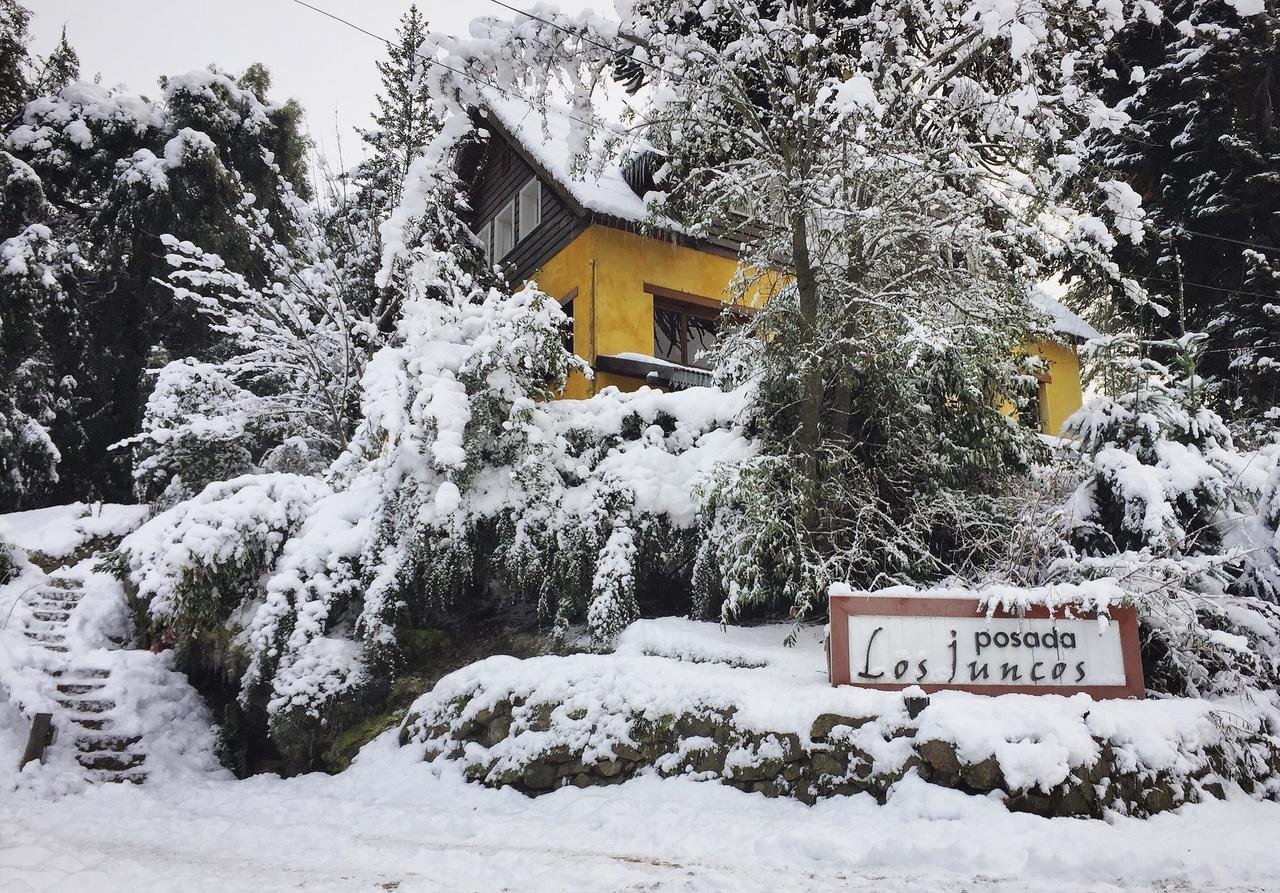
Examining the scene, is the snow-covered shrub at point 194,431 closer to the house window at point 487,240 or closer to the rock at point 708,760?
the house window at point 487,240

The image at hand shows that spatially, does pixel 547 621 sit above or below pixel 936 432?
below

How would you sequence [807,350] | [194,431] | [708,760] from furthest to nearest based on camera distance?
[194,431]
[807,350]
[708,760]

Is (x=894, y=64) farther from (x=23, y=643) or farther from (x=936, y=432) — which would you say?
(x=23, y=643)

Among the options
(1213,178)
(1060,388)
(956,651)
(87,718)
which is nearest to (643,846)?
(956,651)

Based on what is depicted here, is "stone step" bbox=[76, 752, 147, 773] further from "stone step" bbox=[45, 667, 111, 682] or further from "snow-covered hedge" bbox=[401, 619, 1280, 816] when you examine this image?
"snow-covered hedge" bbox=[401, 619, 1280, 816]

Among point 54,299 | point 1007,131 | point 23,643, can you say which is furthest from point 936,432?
point 54,299

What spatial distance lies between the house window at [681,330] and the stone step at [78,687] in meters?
8.48

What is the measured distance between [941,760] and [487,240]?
13.9 meters

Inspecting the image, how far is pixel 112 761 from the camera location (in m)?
6.81

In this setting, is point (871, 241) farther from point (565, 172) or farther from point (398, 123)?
point (398, 123)

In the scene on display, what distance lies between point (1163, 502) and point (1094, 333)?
1312 centimetres

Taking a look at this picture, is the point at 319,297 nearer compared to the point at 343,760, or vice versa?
the point at 343,760

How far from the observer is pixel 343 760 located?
658 cm

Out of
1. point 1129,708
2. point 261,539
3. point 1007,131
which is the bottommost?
point 1129,708
